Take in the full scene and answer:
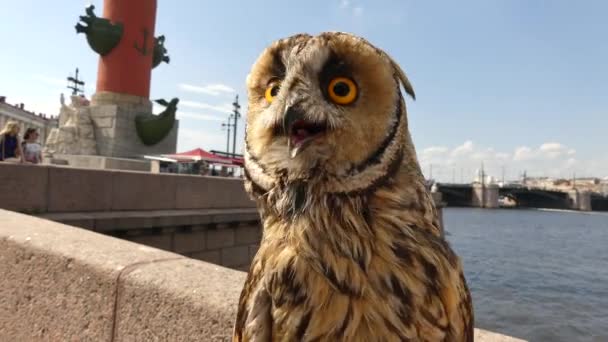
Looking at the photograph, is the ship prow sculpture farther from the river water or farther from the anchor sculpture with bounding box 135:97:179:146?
the river water

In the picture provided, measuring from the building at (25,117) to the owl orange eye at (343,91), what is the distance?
71926mm

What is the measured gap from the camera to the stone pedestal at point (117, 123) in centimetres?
1917

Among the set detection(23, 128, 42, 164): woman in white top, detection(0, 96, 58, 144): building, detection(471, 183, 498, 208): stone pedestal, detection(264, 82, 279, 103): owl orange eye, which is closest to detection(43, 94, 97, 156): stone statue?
detection(23, 128, 42, 164): woman in white top

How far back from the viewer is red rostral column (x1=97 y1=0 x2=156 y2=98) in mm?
19828

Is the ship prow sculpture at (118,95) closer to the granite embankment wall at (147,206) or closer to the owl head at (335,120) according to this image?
the granite embankment wall at (147,206)

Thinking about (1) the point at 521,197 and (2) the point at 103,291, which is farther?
(1) the point at 521,197

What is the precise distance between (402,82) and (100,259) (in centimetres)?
214

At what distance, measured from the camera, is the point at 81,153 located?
63.5 ft

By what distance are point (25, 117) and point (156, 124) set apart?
64132 mm

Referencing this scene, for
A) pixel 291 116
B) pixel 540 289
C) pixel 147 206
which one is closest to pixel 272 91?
pixel 291 116

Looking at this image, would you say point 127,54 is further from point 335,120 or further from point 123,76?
point 335,120

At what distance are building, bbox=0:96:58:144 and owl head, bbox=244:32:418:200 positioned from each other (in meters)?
71.8

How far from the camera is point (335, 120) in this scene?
1286 millimetres

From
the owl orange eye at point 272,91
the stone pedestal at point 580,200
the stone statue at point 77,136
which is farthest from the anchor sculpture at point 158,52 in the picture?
the stone pedestal at point 580,200
